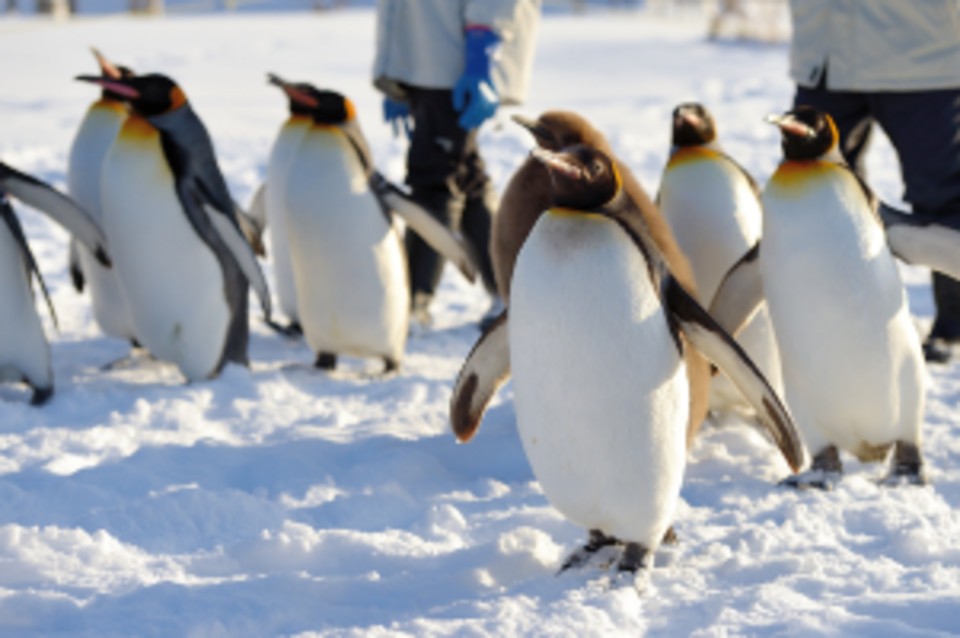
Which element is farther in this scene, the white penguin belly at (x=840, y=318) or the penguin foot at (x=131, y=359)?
the penguin foot at (x=131, y=359)

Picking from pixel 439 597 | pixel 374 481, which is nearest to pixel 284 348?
pixel 374 481

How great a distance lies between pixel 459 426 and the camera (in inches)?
103

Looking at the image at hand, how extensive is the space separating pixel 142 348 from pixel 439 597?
7.49 ft

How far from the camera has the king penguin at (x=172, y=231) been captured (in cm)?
369

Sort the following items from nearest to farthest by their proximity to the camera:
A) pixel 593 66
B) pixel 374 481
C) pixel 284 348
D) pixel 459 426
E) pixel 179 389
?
pixel 459 426 → pixel 374 481 → pixel 179 389 → pixel 284 348 → pixel 593 66

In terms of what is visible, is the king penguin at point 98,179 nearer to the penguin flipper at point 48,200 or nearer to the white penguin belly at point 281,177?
the penguin flipper at point 48,200

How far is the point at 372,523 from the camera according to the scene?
2.77 meters

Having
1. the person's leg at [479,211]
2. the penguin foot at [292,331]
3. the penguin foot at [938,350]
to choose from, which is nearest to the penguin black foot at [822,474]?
the penguin foot at [938,350]

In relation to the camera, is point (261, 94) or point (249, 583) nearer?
point (249, 583)

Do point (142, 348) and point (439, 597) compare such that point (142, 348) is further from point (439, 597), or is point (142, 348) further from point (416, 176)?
point (439, 597)

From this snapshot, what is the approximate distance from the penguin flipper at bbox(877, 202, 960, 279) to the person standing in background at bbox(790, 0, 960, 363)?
1.07 meters

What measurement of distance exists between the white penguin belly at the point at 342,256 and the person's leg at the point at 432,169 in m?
0.61

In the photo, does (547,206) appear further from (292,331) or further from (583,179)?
(292,331)

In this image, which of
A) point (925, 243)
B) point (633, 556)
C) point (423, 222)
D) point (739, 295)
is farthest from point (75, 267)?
point (925, 243)
